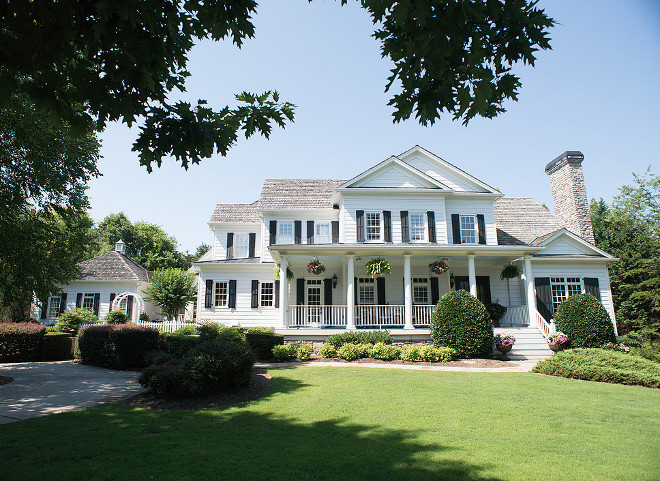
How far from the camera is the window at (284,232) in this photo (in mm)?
22344

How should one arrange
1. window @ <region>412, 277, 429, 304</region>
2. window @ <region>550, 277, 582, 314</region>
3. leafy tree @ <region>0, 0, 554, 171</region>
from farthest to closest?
window @ <region>412, 277, 429, 304</region> < window @ <region>550, 277, 582, 314</region> < leafy tree @ <region>0, 0, 554, 171</region>

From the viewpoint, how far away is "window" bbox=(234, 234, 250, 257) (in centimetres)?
2386

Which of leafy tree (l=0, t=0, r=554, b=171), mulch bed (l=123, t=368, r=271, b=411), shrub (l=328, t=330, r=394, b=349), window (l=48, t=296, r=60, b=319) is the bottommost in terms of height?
mulch bed (l=123, t=368, r=271, b=411)

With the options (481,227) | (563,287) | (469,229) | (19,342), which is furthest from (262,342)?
(563,287)

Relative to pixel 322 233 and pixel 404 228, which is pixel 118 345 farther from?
pixel 404 228

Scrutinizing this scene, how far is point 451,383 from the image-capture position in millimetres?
9836

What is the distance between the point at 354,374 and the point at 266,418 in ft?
15.9

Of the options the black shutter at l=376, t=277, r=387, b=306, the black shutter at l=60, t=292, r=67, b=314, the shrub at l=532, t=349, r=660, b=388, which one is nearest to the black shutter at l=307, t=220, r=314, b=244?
the black shutter at l=376, t=277, r=387, b=306

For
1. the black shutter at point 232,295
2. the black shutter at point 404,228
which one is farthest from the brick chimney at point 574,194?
the black shutter at point 232,295

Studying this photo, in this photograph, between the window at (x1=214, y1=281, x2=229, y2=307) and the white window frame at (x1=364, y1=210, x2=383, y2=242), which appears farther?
the window at (x1=214, y1=281, x2=229, y2=307)

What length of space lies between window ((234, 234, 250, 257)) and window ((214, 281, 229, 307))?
231 centimetres

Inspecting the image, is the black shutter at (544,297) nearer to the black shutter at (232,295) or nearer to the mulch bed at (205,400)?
the mulch bed at (205,400)

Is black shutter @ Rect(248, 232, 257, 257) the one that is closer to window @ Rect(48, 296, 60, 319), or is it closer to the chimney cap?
window @ Rect(48, 296, 60, 319)

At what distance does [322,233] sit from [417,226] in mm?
5488
